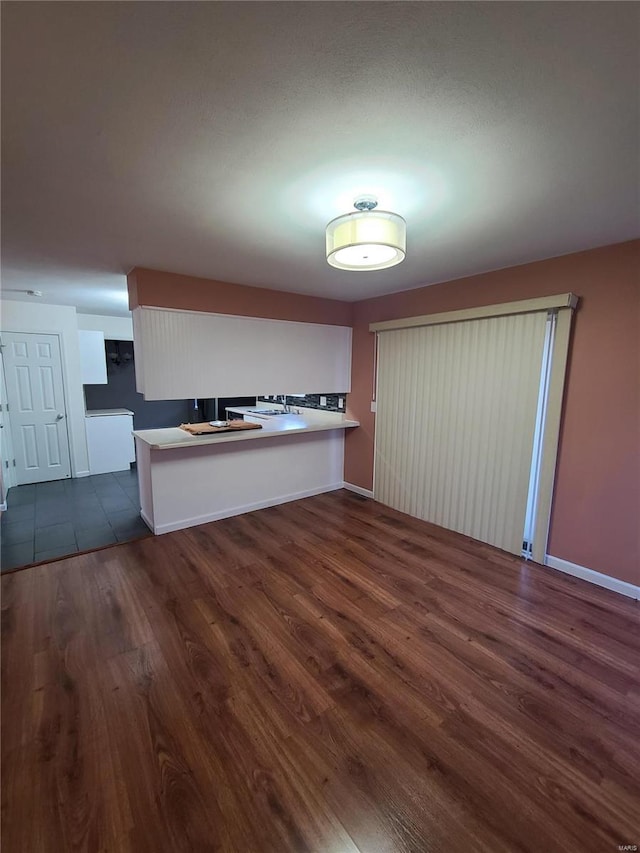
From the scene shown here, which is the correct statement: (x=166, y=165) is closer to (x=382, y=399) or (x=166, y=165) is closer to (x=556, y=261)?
(x=556, y=261)

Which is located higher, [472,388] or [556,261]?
[556,261]

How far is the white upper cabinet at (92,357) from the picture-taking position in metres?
5.09

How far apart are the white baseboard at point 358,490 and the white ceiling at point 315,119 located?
298 centimetres

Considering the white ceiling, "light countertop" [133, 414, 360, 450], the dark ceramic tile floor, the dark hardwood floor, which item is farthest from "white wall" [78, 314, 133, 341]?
the dark hardwood floor

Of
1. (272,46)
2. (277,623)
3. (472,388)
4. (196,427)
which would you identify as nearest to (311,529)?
(277,623)

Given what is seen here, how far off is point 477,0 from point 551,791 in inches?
97.5

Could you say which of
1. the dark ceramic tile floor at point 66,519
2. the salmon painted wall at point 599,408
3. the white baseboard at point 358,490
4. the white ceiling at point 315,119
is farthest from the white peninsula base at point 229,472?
the salmon painted wall at point 599,408

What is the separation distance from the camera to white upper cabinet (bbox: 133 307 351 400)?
10.3 feet

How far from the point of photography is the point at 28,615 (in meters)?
2.26

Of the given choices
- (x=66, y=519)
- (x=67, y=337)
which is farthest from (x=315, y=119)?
(x=67, y=337)

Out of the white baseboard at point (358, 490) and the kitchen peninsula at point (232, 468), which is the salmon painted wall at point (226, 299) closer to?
the kitchen peninsula at point (232, 468)

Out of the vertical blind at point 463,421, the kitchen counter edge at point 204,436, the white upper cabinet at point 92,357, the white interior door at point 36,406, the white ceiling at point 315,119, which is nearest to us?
the white ceiling at point 315,119

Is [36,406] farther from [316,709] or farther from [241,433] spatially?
[316,709]

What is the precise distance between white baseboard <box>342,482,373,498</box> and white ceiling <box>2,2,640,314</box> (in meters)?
2.98
